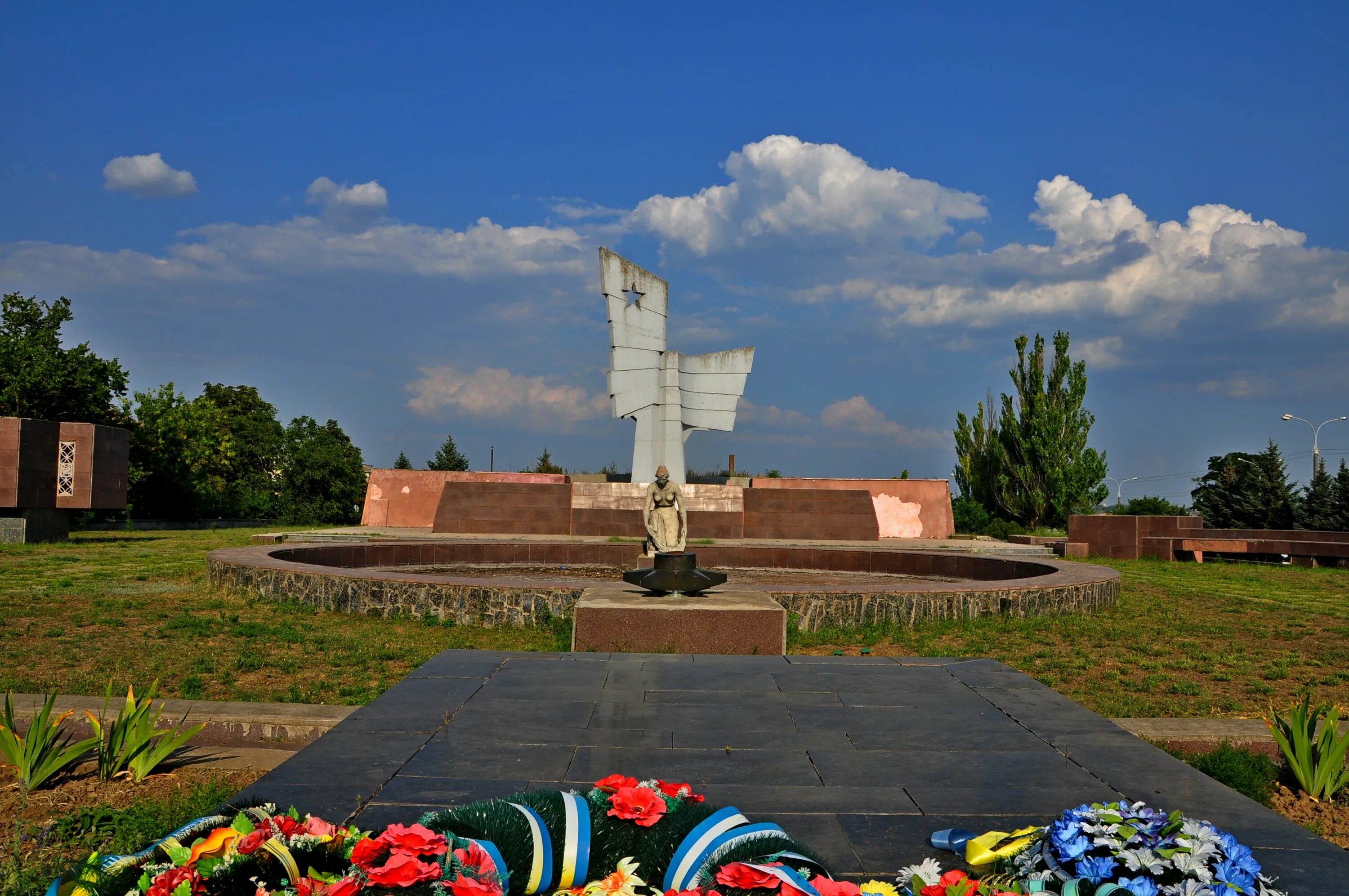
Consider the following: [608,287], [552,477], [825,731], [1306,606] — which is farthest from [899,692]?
[552,477]

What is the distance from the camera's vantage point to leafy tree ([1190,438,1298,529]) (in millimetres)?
29094

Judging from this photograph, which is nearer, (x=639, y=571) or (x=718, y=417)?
(x=639, y=571)

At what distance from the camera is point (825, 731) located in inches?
153

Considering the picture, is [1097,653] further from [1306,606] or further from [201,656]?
[201,656]

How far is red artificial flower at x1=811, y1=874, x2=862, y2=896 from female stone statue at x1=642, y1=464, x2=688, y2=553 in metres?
7.51

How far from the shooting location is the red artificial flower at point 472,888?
192 cm

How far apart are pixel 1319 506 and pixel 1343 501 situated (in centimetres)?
130

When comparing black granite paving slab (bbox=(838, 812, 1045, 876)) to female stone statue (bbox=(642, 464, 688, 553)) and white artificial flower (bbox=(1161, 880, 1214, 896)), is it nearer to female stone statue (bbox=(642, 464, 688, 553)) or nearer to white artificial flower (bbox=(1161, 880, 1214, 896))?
white artificial flower (bbox=(1161, 880, 1214, 896))

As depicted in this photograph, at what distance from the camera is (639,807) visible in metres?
2.48

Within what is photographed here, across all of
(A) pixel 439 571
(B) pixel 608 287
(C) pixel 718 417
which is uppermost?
(B) pixel 608 287

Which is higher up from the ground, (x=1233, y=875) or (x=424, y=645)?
(x=1233, y=875)

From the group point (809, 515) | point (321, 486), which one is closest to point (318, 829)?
point (809, 515)

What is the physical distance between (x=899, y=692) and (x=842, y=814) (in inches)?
73.5

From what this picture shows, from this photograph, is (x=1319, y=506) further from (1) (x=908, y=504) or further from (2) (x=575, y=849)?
(2) (x=575, y=849)
